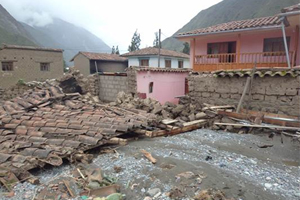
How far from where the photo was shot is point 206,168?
4.67m

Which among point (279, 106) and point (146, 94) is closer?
point (279, 106)

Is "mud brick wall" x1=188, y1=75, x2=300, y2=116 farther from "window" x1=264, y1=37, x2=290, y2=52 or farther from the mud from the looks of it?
"window" x1=264, y1=37, x2=290, y2=52

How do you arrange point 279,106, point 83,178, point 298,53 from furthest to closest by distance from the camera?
point 298,53 → point 279,106 → point 83,178

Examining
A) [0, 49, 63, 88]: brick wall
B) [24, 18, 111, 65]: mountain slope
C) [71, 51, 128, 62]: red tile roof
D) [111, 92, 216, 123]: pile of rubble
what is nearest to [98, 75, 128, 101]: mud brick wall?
[111, 92, 216, 123]: pile of rubble

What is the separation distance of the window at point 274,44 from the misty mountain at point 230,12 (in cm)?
3328

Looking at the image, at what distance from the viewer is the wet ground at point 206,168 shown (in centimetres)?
382

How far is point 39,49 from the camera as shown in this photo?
1989 cm

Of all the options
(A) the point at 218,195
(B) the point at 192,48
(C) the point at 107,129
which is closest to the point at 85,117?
(C) the point at 107,129

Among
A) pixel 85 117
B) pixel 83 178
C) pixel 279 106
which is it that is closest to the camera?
pixel 83 178

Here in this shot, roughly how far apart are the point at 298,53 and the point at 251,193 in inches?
389

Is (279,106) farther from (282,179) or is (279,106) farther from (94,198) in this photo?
(94,198)

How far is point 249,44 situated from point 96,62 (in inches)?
630

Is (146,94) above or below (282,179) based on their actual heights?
above

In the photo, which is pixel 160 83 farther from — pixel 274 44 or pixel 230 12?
pixel 230 12
